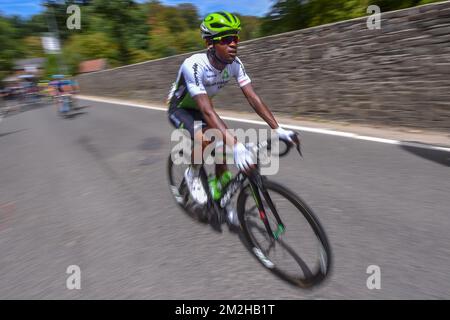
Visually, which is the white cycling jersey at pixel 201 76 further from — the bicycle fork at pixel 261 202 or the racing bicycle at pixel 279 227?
the bicycle fork at pixel 261 202

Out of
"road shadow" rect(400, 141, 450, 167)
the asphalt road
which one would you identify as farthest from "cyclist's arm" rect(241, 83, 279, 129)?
"road shadow" rect(400, 141, 450, 167)

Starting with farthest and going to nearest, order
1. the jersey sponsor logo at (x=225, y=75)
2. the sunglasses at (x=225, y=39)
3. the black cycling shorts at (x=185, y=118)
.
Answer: the black cycling shorts at (x=185, y=118) → the jersey sponsor logo at (x=225, y=75) → the sunglasses at (x=225, y=39)

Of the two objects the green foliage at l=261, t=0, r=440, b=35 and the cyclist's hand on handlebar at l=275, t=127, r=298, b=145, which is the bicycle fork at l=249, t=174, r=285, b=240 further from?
the green foliage at l=261, t=0, r=440, b=35

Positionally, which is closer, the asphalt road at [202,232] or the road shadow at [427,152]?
the asphalt road at [202,232]

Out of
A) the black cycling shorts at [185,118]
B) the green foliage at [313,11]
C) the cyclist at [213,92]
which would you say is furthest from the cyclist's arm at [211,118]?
the green foliage at [313,11]

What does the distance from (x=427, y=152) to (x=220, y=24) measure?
416 cm

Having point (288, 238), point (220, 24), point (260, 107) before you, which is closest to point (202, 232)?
point (288, 238)

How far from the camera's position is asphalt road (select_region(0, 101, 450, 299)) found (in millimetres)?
2604

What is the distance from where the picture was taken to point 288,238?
293 centimetres

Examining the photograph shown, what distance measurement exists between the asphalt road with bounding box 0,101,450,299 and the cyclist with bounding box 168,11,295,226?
59cm

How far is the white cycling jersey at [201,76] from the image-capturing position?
2.89 metres

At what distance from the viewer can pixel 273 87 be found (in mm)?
10430
